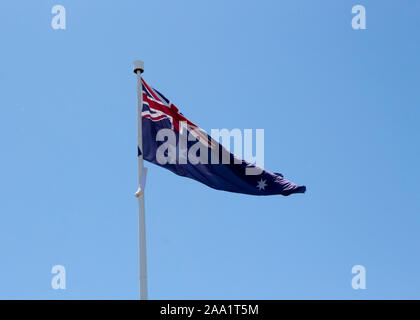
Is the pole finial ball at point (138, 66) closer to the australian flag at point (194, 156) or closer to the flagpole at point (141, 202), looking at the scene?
the flagpole at point (141, 202)

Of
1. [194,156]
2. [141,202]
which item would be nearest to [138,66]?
[194,156]

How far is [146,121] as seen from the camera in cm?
1889

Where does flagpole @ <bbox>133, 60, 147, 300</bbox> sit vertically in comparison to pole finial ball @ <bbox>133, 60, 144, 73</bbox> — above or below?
below

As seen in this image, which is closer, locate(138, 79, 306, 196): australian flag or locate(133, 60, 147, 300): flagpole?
locate(133, 60, 147, 300): flagpole

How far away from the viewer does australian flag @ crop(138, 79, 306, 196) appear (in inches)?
722

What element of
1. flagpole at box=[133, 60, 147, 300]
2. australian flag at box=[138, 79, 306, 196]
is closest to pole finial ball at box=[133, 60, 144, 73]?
flagpole at box=[133, 60, 147, 300]

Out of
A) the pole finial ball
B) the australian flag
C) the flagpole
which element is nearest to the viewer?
the flagpole

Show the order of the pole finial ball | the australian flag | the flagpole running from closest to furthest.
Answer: the flagpole, the australian flag, the pole finial ball

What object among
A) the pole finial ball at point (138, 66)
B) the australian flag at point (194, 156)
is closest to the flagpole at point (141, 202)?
the pole finial ball at point (138, 66)

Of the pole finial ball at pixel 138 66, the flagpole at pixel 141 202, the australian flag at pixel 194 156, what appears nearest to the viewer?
the flagpole at pixel 141 202

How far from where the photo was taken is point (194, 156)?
18.7m

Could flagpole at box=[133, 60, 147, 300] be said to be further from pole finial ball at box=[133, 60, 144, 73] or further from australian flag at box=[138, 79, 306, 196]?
australian flag at box=[138, 79, 306, 196]

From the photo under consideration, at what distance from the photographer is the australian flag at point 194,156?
60.2ft
